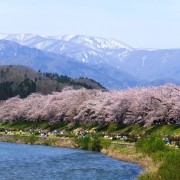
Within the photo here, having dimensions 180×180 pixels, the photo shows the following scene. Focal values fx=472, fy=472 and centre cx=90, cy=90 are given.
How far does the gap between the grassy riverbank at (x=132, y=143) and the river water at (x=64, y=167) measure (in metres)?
2.44

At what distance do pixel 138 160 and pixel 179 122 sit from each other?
3346cm

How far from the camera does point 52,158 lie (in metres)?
75.8

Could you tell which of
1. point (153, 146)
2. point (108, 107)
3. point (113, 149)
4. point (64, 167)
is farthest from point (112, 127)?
point (153, 146)

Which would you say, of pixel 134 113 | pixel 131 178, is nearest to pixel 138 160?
pixel 131 178

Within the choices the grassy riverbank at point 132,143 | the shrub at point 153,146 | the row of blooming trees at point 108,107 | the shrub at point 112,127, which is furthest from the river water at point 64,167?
the shrub at point 112,127

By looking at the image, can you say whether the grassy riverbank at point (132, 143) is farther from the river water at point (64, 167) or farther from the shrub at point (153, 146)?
the river water at point (64, 167)

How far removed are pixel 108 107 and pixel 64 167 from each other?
60243 millimetres

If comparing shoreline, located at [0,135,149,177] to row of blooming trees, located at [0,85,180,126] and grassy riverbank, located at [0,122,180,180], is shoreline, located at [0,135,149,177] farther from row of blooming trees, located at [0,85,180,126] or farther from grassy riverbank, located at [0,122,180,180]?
row of blooming trees, located at [0,85,180,126]

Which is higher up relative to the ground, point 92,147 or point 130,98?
point 130,98

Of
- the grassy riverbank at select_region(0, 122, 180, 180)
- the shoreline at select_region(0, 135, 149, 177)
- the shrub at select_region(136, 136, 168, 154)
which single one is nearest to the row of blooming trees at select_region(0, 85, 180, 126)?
the grassy riverbank at select_region(0, 122, 180, 180)

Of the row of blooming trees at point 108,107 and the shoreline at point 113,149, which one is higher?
the row of blooming trees at point 108,107

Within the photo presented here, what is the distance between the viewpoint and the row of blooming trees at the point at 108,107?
339ft

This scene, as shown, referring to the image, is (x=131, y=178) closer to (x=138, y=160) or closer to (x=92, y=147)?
(x=138, y=160)

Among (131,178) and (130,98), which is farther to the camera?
(130,98)
